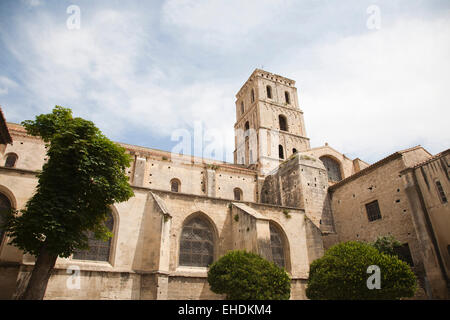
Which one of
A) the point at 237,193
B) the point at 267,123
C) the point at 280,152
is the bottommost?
the point at 237,193

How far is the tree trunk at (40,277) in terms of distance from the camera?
8.41 metres

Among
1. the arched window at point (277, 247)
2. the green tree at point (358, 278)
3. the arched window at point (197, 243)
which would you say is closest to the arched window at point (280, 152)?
the arched window at point (277, 247)

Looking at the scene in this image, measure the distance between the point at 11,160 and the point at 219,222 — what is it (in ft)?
47.6

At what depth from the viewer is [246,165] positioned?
29734 millimetres

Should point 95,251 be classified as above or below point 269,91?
below

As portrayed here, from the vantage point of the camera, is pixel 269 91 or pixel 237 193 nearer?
pixel 237 193

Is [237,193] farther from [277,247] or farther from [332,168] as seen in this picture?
[332,168]

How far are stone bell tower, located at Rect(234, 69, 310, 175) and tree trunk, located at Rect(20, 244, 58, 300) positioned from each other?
2030cm

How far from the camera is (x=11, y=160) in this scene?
18.5 meters

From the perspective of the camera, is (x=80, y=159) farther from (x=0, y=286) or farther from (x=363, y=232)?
(x=363, y=232)

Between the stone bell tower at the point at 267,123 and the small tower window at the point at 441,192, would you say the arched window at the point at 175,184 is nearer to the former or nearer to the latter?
the stone bell tower at the point at 267,123

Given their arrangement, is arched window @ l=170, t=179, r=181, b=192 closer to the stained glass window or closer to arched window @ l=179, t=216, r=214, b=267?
arched window @ l=179, t=216, r=214, b=267

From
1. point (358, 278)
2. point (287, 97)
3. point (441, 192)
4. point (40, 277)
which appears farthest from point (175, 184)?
point (287, 97)
